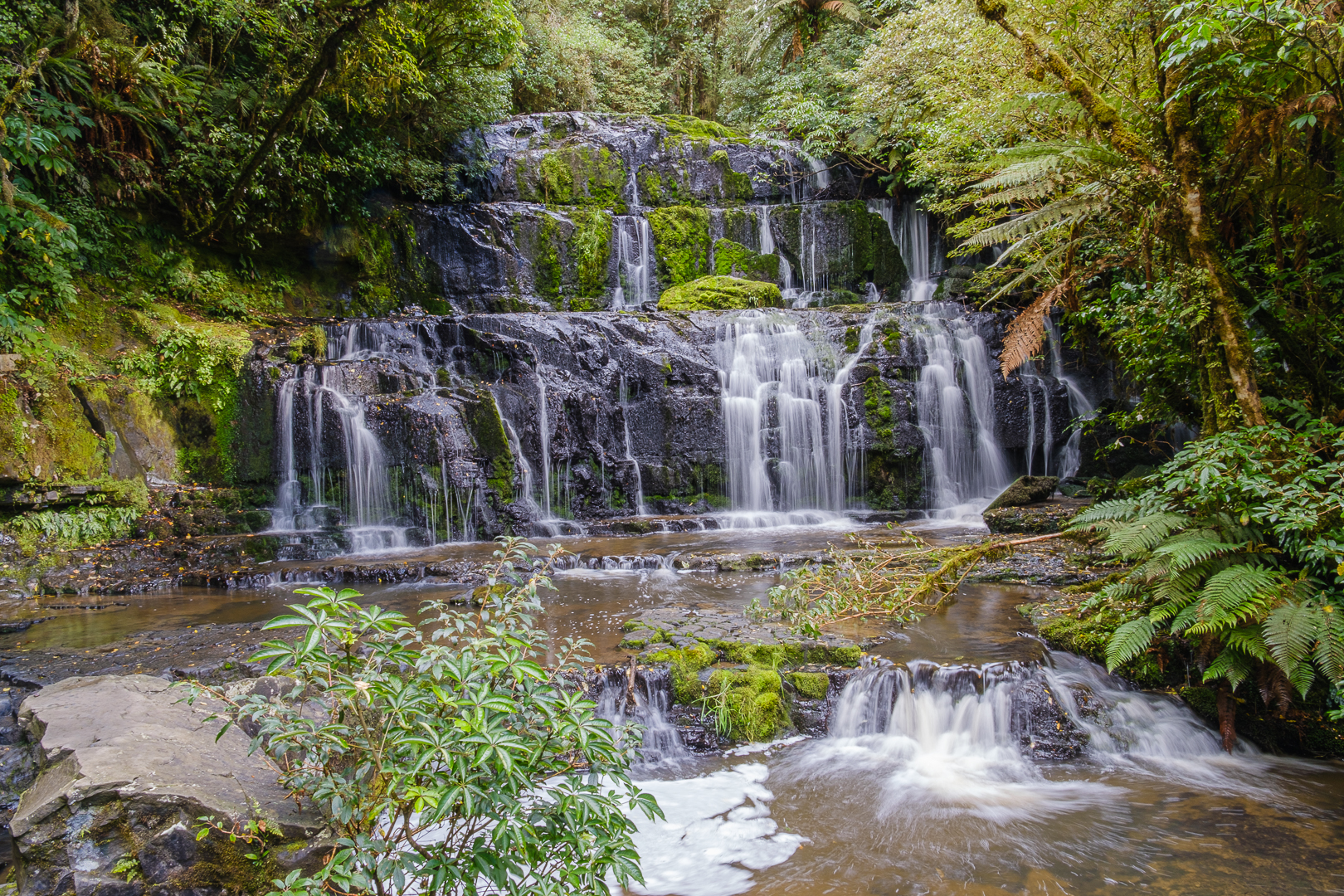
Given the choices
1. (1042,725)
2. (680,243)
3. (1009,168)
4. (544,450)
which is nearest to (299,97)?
(544,450)

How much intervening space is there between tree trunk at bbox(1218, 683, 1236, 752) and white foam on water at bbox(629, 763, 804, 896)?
2.78m

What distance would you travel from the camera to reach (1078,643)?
4.70 meters

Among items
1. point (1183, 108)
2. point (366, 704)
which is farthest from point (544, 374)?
point (366, 704)

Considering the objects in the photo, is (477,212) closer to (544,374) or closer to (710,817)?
(544,374)

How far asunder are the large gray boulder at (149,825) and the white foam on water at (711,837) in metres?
1.60

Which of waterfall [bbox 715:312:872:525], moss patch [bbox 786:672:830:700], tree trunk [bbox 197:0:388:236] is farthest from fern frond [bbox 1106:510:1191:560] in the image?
tree trunk [bbox 197:0:388:236]

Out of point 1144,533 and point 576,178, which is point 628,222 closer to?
point 576,178

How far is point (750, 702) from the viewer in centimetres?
437

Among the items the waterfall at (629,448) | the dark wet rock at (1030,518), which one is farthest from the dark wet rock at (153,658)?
the dark wet rock at (1030,518)

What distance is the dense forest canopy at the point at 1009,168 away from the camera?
3805 mm

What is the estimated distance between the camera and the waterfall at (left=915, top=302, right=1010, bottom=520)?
11.8 meters

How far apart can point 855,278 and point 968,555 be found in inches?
539

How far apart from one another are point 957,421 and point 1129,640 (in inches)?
340

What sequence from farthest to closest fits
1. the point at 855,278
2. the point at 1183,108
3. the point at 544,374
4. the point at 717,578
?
the point at 855,278, the point at 544,374, the point at 717,578, the point at 1183,108
